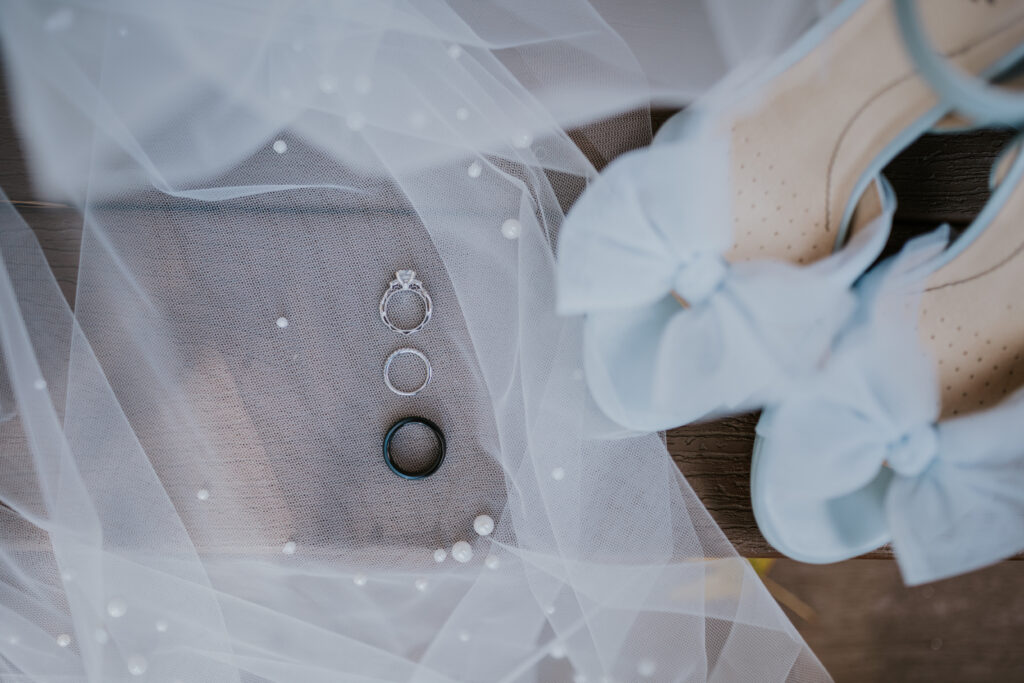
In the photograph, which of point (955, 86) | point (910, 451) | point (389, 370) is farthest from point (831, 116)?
point (389, 370)

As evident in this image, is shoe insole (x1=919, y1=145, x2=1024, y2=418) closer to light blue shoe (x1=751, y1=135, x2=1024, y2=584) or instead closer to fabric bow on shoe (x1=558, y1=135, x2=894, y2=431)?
light blue shoe (x1=751, y1=135, x2=1024, y2=584)

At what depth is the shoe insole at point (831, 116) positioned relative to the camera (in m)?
0.65

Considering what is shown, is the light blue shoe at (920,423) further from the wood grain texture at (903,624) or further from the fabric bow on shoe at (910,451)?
the wood grain texture at (903,624)

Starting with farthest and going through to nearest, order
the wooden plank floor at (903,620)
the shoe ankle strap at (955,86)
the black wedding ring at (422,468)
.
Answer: the wooden plank floor at (903,620)
the black wedding ring at (422,468)
the shoe ankle strap at (955,86)

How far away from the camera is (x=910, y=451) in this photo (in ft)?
1.99

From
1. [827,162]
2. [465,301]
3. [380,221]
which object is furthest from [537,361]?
[827,162]

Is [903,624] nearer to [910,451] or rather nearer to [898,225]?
[910,451]

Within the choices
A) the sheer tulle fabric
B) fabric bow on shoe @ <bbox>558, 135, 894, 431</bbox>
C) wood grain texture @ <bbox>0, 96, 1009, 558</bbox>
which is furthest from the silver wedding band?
wood grain texture @ <bbox>0, 96, 1009, 558</bbox>

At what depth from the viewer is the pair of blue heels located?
0.60 m

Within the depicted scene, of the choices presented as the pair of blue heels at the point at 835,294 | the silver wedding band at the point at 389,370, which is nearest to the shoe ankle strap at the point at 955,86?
the pair of blue heels at the point at 835,294

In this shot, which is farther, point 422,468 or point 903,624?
point 903,624

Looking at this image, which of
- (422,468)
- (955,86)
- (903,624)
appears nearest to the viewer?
(955,86)

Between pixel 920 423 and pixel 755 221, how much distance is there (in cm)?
26

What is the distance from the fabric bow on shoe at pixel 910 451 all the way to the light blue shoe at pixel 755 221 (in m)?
0.03
